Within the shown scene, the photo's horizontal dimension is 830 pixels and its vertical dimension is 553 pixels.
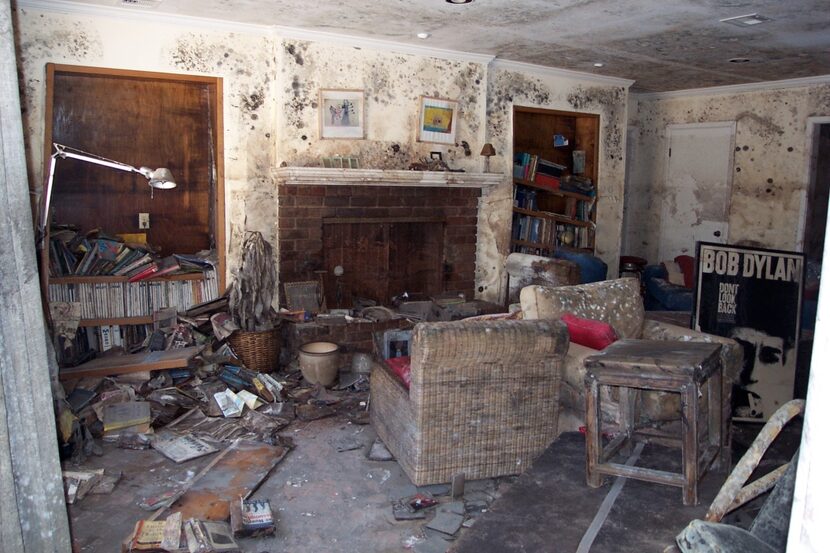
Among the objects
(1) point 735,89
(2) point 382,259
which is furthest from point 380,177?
(1) point 735,89

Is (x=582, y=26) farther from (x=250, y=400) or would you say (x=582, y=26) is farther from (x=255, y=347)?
(x=250, y=400)

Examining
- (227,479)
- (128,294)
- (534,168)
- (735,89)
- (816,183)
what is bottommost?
(227,479)

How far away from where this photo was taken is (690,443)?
2568mm

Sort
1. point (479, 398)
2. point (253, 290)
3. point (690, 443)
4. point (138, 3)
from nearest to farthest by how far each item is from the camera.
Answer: point (690, 443) < point (479, 398) < point (138, 3) < point (253, 290)

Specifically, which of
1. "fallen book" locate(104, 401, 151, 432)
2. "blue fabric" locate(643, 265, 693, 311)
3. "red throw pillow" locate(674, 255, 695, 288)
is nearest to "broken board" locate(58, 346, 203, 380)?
"fallen book" locate(104, 401, 151, 432)

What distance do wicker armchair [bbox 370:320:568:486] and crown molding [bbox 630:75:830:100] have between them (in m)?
5.39

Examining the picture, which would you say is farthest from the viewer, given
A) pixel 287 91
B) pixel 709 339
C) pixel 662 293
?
pixel 662 293

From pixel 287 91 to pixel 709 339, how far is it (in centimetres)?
359

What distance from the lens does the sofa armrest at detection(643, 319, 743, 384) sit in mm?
3658

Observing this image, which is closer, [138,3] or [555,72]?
[138,3]

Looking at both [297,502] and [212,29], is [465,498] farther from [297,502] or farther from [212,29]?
[212,29]

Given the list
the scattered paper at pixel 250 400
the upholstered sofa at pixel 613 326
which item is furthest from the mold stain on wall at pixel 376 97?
the upholstered sofa at pixel 613 326

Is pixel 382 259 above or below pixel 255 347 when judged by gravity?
above

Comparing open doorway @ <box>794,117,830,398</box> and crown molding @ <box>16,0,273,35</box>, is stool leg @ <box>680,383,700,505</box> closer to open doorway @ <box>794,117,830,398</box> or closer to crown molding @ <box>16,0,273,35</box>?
crown molding @ <box>16,0,273,35</box>
